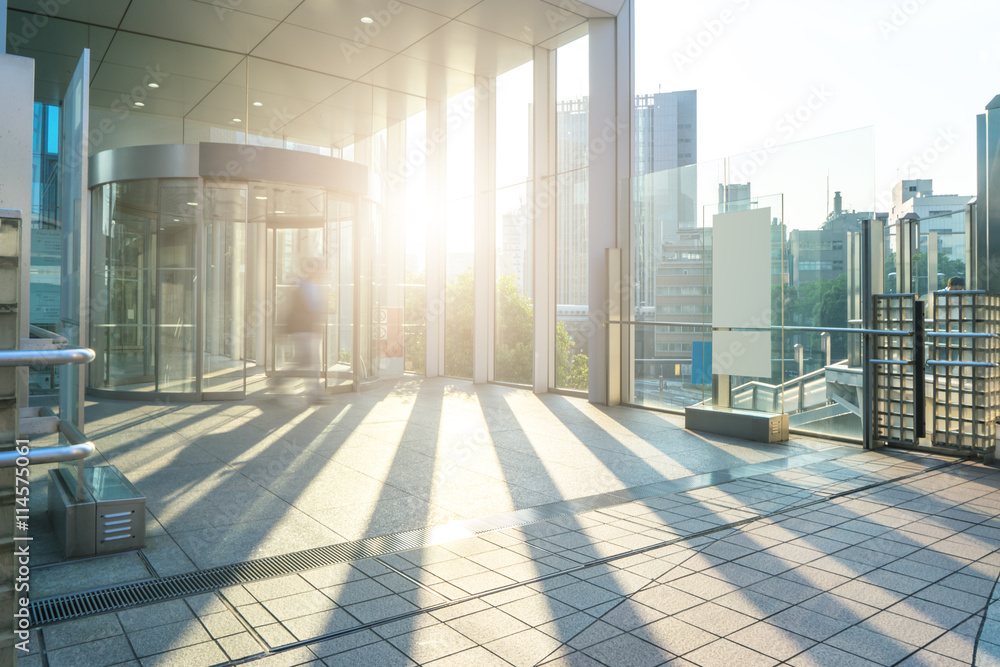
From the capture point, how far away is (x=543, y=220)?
Answer: 11188 millimetres

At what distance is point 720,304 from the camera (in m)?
7.56

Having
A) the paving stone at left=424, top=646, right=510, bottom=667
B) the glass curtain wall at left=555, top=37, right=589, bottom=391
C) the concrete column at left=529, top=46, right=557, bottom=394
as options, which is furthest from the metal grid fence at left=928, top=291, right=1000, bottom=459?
the concrete column at left=529, top=46, right=557, bottom=394

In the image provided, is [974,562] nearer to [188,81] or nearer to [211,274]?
[211,274]

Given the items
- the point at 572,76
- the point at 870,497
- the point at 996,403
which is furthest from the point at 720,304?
the point at 572,76

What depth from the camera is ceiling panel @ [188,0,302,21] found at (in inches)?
350

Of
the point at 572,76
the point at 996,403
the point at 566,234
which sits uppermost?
the point at 572,76

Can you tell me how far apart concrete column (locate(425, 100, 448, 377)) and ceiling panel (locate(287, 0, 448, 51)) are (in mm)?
2785

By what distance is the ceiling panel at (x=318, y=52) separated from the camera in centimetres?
1016

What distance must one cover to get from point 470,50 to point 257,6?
3.36 meters

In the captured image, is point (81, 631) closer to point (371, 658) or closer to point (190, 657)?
point (190, 657)

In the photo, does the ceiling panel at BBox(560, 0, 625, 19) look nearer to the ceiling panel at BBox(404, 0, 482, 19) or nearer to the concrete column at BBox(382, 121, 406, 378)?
the ceiling panel at BBox(404, 0, 482, 19)

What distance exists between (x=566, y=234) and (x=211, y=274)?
5.52 m

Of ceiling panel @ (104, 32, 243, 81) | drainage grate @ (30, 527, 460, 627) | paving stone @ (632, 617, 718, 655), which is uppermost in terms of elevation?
ceiling panel @ (104, 32, 243, 81)

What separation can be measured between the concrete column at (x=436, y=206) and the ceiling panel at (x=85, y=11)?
556 centimetres
